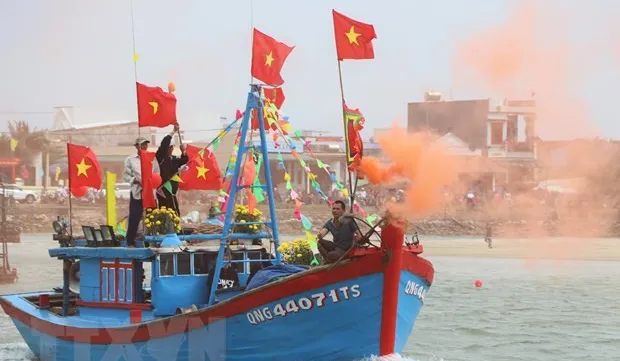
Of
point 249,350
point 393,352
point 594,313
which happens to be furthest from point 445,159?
point 594,313

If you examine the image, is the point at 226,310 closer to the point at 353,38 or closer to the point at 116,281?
the point at 116,281

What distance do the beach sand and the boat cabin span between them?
34.4m

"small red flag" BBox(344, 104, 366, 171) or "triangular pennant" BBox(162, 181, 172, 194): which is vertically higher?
"small red flag" BBox(344, 104, 366, 171)

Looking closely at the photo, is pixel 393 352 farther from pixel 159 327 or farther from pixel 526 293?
pixel 526 293

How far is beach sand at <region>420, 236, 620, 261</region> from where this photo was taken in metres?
53.8

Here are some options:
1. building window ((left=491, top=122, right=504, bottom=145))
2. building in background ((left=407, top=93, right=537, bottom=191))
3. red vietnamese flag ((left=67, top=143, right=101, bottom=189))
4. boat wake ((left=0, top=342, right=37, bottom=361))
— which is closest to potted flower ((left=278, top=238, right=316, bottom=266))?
red vietnamese flag ((left=67, top=143, right=101, bottom=189))

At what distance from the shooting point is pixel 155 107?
20.6 m

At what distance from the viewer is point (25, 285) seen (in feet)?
127

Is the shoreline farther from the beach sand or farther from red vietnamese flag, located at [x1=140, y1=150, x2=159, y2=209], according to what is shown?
red vietnamese flag, located at [x1=140, y1=150, x2=159, y2=209]

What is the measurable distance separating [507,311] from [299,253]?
14.7 meters

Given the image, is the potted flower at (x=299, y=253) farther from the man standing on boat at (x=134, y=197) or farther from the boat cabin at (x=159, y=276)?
the man standing on boat at (x=134, y=197)

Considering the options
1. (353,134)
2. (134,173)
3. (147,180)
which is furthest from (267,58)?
(134,173)

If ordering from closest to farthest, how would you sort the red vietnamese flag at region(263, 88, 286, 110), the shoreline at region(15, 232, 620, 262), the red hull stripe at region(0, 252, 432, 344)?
the red hull stripe at region(0, 252, 432, 344), the red vietnamese flag at region(263, 88, 286, 110), the shoreline at region(15, 232, 620, 262)

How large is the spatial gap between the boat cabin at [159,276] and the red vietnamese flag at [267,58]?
307 centimetres
